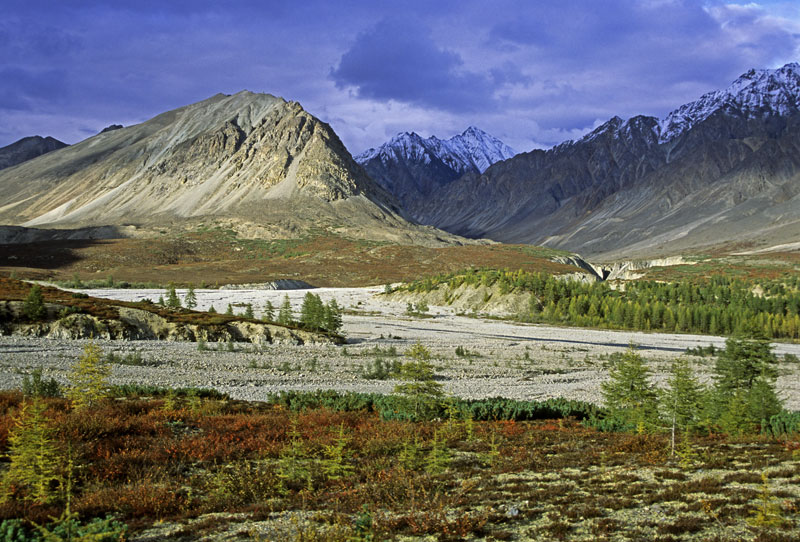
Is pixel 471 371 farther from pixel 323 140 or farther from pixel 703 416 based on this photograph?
pixel 323 140

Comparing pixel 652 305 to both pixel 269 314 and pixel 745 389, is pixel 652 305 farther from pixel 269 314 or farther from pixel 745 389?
pixel 745 389

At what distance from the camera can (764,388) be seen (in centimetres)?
1738

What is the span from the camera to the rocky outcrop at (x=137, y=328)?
29.2 meters

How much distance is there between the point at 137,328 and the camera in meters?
31.9

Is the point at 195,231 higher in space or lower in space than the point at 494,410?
higher

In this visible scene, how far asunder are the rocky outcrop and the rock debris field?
1.62m

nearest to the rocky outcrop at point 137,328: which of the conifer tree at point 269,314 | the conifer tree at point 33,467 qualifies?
the conifer tree at point 269,314

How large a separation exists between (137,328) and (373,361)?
14.0 m

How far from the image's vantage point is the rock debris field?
22453mm

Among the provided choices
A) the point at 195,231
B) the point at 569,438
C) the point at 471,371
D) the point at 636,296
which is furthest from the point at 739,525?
the point at 195,231

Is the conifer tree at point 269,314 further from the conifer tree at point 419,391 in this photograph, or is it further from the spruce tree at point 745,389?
the spruce tree at point 745,389

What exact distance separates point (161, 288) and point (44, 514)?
76.9 meters

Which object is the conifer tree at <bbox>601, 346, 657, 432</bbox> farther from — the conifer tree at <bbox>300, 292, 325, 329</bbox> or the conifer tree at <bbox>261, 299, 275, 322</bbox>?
the conifer tree at <bbox>261, 299, 275, 322</bbox>

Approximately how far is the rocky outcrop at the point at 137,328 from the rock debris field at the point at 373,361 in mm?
1616
